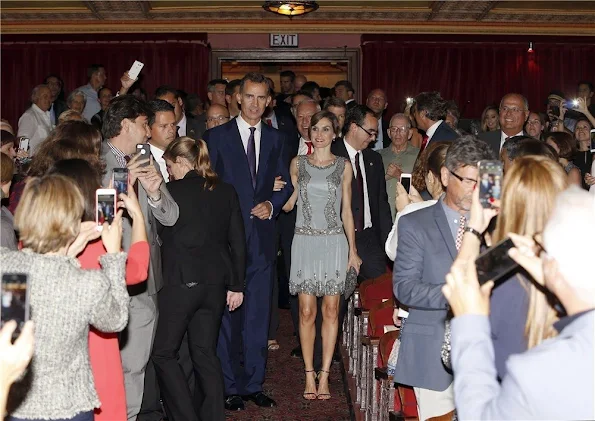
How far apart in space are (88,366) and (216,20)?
34.9 feet

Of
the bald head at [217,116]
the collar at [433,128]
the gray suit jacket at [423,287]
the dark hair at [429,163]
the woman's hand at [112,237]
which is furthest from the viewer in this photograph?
the bald head at [217,116]

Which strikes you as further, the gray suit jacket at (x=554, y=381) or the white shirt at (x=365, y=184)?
the white shirt at (x=365, y=184)

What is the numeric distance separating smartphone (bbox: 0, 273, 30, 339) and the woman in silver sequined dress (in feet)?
12.4

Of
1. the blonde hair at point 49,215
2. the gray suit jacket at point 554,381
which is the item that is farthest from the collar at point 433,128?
the gray suit jacket at point 554,381

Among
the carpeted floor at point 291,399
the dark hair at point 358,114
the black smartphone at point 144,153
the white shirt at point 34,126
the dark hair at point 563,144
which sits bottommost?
the carpeted floor at point 291,399

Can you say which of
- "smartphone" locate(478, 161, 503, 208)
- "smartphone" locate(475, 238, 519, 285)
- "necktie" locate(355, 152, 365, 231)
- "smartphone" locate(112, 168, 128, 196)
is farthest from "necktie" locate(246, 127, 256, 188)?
"smartphone" locate(475, 238, 519, 285)

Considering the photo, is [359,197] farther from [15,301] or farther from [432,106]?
[15,301]

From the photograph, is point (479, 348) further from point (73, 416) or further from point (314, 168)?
point (314, 168)

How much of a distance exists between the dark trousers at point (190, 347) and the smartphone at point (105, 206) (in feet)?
5.17

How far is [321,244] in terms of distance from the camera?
554cm

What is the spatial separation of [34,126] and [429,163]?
19.8ft

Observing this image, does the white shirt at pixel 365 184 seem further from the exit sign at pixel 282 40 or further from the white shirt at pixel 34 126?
the exit sign at pixel 282 40

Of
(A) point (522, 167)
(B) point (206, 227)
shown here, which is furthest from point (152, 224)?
(A) point (522, 167)

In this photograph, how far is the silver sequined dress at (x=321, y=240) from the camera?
18.2 ft
